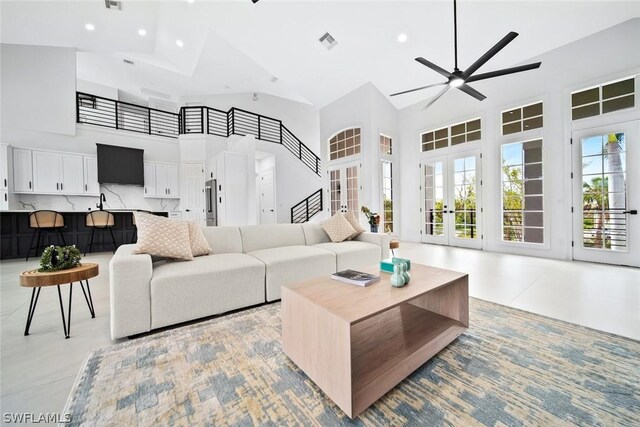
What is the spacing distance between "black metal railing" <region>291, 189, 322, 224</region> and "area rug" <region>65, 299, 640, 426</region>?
21.2ft

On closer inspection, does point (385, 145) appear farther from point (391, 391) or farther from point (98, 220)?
point (98, 220)

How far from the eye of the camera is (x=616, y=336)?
1.72m

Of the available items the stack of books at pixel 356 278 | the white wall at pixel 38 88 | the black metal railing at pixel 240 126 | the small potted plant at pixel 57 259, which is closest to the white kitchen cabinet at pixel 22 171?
the white wall at pixel 38 88

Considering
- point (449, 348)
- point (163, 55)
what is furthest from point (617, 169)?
point (163, 55)

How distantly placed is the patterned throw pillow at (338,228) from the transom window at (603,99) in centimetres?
431

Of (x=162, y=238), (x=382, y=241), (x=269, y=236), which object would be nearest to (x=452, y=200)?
(x=382, y=241)

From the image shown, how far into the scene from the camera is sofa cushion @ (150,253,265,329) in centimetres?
184

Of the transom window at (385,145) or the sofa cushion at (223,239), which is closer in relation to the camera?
the sofa cushion at (223,239)

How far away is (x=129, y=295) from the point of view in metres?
1.75

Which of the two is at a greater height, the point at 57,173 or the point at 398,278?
the point at 57,173

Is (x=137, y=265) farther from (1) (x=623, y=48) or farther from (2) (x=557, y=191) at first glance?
(1) (x=623, y=48)

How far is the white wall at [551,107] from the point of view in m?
3.75

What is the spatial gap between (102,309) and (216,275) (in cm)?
130
